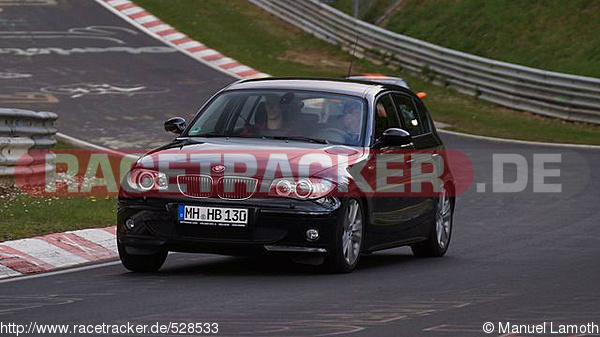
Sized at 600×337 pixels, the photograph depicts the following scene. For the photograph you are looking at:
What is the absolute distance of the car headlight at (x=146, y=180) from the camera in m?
10.8

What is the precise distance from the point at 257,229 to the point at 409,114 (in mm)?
Result: 2962

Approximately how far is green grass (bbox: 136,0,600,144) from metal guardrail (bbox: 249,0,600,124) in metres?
0.25

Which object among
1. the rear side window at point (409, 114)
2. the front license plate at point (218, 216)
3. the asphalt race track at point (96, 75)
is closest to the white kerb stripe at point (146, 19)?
the asphalt race track at point (96, 75)

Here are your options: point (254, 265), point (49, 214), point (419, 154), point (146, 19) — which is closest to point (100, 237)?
point (49, 214)

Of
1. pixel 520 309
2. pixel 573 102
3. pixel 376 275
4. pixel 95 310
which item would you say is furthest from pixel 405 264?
pixel 573 102

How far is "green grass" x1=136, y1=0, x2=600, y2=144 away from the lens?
29156 mm

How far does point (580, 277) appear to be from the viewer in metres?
11.1

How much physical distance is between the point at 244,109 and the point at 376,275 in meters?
1.82

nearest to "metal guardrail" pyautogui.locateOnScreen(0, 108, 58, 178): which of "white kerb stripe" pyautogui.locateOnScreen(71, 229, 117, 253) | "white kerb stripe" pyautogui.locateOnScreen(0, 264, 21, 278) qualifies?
"white kerb stripe" pyautogui.locateOnScreen(71, 229, 117, 253)

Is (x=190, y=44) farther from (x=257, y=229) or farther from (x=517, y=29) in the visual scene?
(x=257, y=229)

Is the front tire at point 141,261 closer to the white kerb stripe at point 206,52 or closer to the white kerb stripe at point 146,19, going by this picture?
the white kerb stripe at point 206,52

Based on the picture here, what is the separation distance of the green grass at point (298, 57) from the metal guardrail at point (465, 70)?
25 cm

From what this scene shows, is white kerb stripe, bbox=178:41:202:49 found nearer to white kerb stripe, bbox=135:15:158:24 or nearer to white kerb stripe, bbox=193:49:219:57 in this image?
white kerb stripe, bbox=193:49:219:57

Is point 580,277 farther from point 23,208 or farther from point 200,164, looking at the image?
point 23,208
